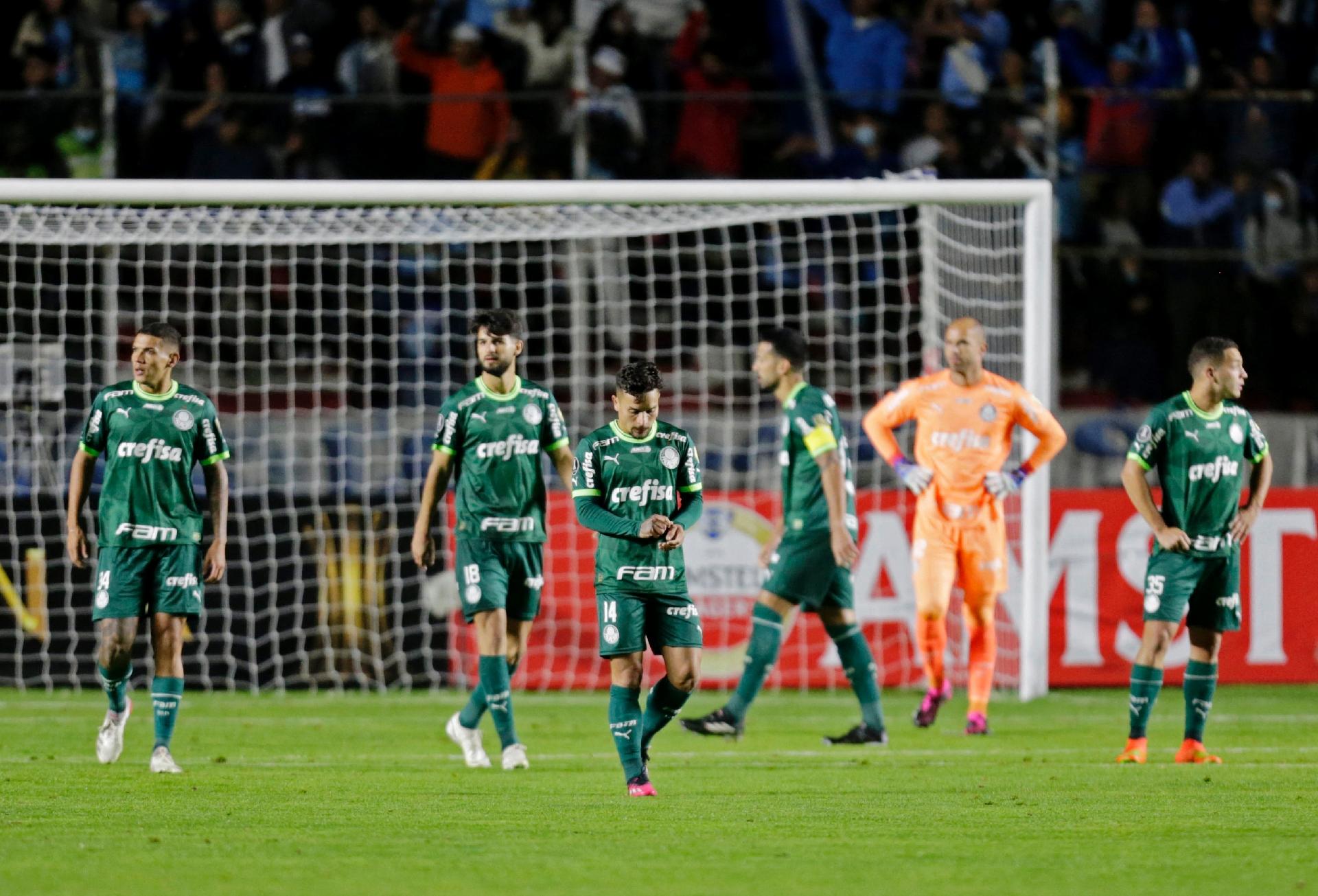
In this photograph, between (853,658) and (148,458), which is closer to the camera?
(148,458)

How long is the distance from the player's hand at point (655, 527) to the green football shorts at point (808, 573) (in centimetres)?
266

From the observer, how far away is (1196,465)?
8.41 m

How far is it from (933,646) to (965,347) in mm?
1623

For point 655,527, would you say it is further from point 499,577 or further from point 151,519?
point 151,519

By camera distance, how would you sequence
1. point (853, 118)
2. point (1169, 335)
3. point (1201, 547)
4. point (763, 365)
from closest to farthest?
point (1201, 547)
point (763, 365)
point (1169, 335)
point (853, 118)

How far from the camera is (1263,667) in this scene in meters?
12.4

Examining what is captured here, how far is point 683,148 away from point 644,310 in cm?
135

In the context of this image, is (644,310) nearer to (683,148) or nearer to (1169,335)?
(683,148)

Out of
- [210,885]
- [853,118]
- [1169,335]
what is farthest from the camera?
[853,118]

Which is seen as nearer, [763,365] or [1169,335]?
[763,365]

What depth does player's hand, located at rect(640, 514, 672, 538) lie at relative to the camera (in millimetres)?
6816

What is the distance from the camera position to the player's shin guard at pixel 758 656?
941cm

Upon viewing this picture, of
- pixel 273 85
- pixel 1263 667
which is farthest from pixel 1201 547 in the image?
pixel 273 85

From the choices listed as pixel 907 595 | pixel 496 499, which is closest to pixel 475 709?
pixel 496 499
